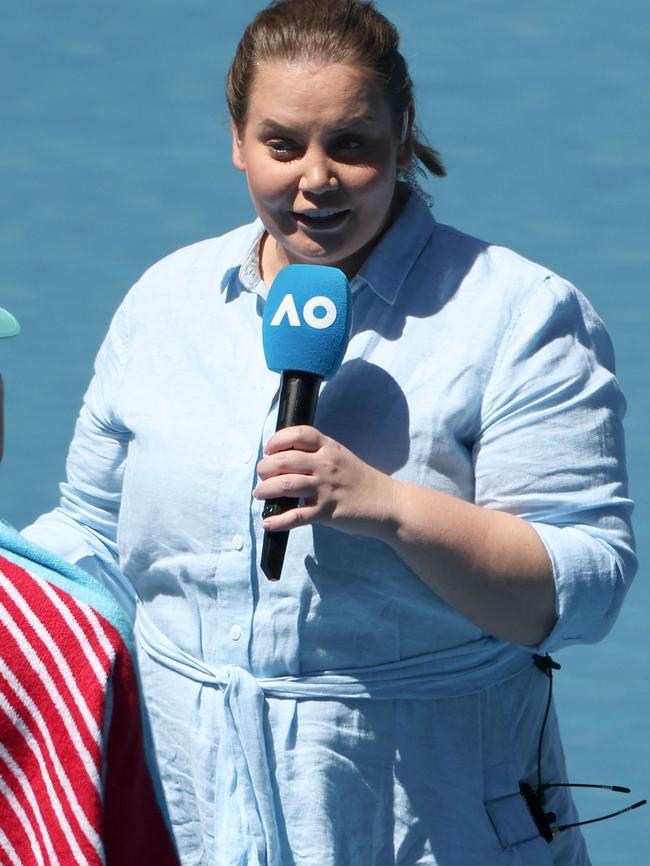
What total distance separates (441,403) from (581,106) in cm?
390

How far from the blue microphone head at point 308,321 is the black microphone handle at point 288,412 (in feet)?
0.04

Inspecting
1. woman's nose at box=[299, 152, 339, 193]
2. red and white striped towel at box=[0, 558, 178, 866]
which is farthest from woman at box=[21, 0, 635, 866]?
red and white striped towel at box=[0, 558, 178, 866]

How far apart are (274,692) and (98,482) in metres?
0.47

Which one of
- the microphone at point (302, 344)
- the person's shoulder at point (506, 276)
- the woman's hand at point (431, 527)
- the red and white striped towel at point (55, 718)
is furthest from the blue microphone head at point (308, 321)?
the red and white striped towel at point (55, 718)

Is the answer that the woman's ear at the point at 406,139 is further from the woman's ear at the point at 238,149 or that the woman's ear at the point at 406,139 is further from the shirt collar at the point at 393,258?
the woman's ear at the point at 238,149

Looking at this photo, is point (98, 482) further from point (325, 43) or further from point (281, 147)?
point (325, 43)

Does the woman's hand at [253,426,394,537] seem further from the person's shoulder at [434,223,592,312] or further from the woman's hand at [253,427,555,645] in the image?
the person's shoulder at [434,223,592,312]

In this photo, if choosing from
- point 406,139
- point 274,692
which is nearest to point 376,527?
point 274,692

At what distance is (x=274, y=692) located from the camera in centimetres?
253

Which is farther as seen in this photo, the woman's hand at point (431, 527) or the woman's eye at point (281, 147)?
the woman's eye at point (281, 147)

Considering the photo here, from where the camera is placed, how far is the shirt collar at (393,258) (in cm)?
257

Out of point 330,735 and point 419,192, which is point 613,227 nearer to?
point 419,192

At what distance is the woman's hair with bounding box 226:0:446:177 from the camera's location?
2496 millimetres

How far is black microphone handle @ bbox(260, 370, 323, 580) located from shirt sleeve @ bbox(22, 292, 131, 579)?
0.46 metres
